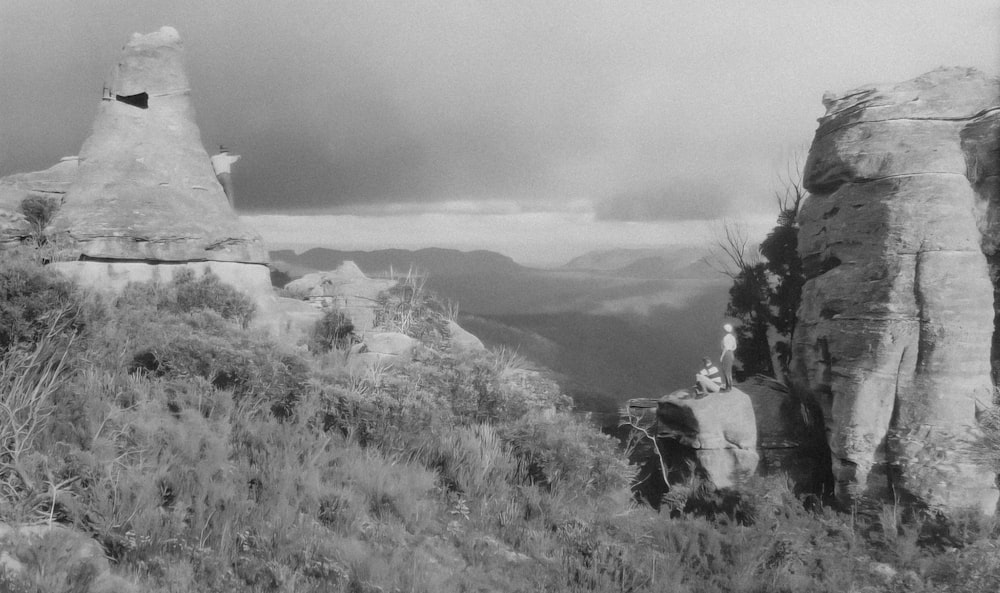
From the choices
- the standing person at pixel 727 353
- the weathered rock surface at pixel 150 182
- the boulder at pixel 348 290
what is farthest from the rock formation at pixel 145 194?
the standing person at pixel 727 353

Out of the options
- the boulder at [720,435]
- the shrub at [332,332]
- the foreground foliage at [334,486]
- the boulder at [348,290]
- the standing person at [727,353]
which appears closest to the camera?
the foreground foliage at [334,486]

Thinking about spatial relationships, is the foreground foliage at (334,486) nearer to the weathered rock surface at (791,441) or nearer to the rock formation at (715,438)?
the rock formation at (715,438)

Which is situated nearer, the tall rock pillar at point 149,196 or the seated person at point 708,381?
the tall rock pillar at point 149,196

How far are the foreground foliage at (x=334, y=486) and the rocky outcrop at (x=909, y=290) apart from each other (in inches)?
45.1

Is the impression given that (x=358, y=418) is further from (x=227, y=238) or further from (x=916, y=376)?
(x=916, y=376)

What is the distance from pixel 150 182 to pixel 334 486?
41.0 ft

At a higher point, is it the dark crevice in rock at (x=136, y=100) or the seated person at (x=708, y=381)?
the dark crevice in rock at (x=136, y=100)

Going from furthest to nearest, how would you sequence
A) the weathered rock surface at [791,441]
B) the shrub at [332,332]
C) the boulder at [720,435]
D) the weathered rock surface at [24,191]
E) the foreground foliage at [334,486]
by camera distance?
the shrub at [332,332], the weathered rock surface at [24,191], the weathered rock surface at [791,441], the boulder at [720,435], the foreground foliage at [334,486]

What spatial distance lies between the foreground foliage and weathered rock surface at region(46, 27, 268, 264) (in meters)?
3.51

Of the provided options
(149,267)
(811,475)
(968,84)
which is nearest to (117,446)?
(149,267)

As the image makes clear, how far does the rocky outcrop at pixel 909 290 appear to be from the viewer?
38.4 ft

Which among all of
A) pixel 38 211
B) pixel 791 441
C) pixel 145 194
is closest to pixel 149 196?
pixel 145 194

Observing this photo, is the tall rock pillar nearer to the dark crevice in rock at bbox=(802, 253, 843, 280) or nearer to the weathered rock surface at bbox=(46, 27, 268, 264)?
the weathered rock surface at bbox=(46, 27, 268, 264)

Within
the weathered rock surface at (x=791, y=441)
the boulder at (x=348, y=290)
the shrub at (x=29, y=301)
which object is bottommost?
the weathered rock surface at (x=791, y=441)
